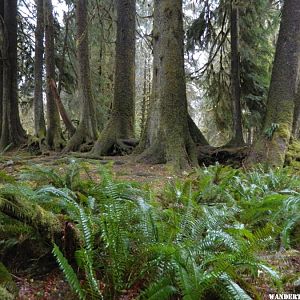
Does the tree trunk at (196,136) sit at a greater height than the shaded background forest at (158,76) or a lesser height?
lesser

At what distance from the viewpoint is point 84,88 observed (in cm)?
979

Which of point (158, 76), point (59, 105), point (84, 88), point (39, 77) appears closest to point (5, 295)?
point (158, 76)

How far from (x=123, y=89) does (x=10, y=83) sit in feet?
15.9

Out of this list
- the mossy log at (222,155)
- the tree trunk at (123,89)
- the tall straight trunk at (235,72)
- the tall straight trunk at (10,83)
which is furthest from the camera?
the tall straight trunk at (10,83)

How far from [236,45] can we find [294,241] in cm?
710

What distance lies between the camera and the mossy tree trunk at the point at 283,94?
6844 mm

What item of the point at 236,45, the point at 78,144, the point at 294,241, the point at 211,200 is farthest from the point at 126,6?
the point at 294,241

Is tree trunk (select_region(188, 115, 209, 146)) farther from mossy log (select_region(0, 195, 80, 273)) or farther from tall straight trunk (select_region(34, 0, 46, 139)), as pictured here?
mossy log (select_region(0, 195, 80, 273))

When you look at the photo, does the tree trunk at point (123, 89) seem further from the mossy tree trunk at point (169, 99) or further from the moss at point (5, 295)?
the moss at point (5, 295)

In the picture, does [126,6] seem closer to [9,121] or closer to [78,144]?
[78,144]

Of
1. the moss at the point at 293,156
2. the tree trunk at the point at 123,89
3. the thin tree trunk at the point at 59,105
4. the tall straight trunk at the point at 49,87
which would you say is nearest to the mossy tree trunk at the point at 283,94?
the moss at the point at 293,156

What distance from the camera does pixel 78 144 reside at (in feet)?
31.8

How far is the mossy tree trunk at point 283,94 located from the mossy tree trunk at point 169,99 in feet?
4.75

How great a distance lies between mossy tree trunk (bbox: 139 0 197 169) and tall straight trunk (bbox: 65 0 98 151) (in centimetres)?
314
